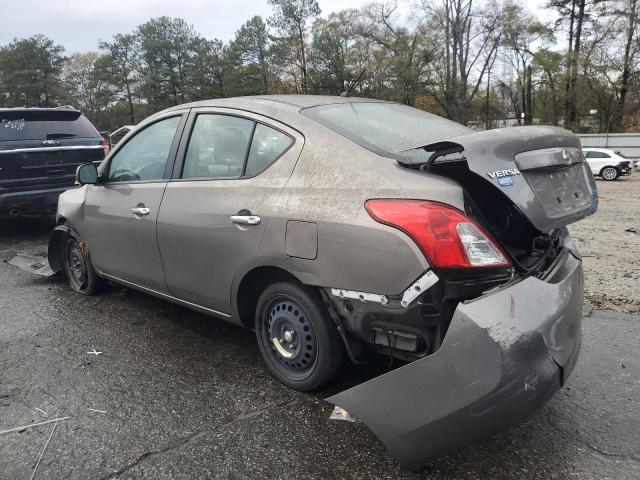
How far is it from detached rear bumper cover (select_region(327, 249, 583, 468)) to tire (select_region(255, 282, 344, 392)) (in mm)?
484

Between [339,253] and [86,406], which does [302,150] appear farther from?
[86,406]

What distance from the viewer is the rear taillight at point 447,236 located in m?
2.02

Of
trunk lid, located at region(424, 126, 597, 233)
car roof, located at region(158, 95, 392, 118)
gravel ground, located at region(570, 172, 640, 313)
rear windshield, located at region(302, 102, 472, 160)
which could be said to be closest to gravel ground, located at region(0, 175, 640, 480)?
gravel ground, located at region(570, 172, 640, 313)

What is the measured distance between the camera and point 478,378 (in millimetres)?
1883

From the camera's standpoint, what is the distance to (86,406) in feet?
9.14

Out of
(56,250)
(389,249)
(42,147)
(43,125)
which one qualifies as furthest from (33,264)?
(389,249)

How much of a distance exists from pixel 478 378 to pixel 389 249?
617mm

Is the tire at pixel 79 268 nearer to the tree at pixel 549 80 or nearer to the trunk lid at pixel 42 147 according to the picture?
the trunk lid at pixel 42 147

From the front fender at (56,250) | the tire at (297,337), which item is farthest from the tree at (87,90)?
the tire at (297,337)

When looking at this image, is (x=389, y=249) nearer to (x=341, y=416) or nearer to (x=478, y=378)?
(x=478, y=378)

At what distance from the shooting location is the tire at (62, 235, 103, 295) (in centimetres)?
452

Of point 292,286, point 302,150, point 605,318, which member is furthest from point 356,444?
point 605,318

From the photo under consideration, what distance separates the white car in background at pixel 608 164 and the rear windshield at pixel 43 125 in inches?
872

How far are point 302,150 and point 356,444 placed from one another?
4.94ft
